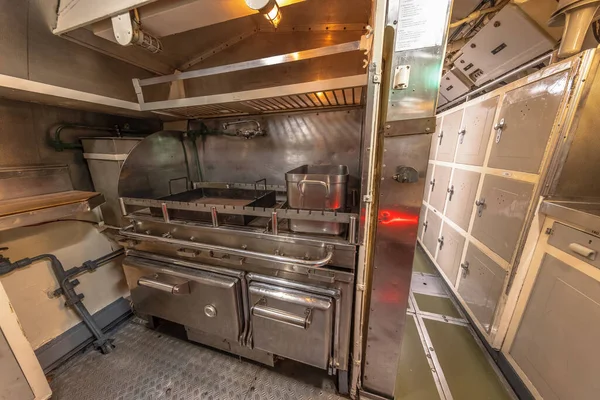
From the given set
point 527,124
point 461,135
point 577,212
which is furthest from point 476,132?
point 577,212

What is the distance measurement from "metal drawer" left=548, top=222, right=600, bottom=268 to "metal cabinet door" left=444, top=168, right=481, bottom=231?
0.73 m

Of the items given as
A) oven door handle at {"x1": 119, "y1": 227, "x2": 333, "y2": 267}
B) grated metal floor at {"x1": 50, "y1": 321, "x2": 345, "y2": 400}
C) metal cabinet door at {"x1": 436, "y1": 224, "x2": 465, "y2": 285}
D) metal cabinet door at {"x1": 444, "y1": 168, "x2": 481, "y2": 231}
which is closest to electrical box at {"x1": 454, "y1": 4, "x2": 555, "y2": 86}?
metal cabinet door at {"x1": 444, "y1": 168, "x2": 481, "y2": 231}

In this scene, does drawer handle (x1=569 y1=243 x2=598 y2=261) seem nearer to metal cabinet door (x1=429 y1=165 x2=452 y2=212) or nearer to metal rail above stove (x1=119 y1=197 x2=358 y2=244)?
metal rail above stove (x1=119 y1=197 x2=358 y2=244)

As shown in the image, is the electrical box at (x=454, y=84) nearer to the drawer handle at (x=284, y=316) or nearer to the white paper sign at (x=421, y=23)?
the white paper sign at (x=421, y=23)

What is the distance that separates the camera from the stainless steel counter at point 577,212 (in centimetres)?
90

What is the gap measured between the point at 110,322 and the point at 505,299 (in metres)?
3.03

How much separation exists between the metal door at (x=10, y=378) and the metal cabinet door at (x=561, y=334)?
2.77 meters

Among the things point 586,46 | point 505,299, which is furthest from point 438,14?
point 505,299

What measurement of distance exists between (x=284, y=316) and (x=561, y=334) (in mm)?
1404

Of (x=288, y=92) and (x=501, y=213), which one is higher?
(x=288, y=92)

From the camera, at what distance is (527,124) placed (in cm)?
129

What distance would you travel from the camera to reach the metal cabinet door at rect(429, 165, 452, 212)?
7.65 ft

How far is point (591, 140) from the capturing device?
104cm

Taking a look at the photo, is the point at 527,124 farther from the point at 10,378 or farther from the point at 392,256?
the point at 10,378
